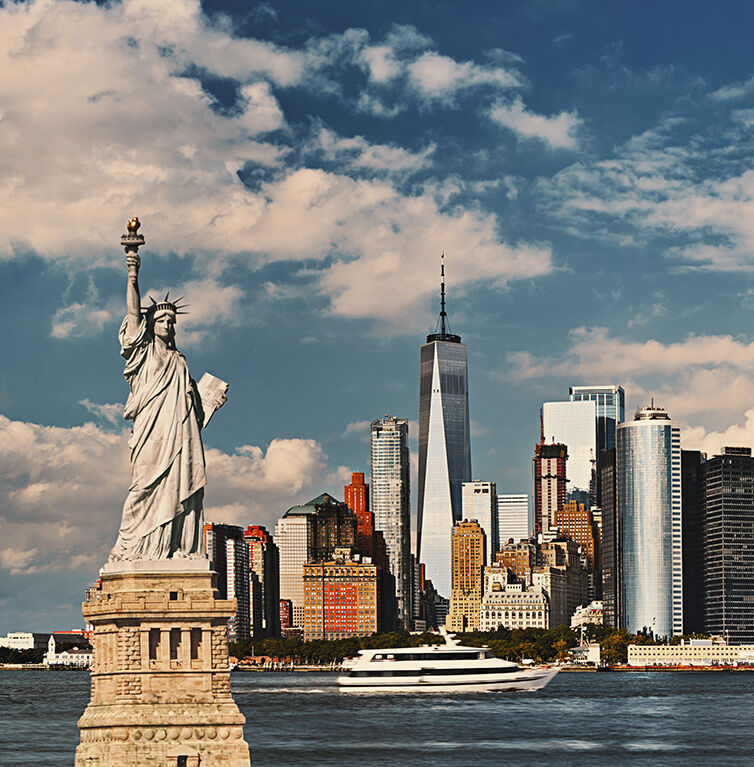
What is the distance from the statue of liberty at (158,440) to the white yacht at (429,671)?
4429 inches

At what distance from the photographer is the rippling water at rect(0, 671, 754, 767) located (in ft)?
240

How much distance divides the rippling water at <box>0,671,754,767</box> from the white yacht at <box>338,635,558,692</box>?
129 centimetres

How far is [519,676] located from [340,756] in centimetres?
8349

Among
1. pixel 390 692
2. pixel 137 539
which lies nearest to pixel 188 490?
pixel 137 539

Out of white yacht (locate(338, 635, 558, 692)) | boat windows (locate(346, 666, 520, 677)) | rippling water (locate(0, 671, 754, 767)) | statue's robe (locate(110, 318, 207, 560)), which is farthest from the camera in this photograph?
boat windows (locate(346, 666, 520, 677))

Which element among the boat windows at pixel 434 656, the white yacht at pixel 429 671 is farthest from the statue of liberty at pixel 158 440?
the boat windows at pixel 434 656

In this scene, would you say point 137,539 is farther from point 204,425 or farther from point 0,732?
point 0,732

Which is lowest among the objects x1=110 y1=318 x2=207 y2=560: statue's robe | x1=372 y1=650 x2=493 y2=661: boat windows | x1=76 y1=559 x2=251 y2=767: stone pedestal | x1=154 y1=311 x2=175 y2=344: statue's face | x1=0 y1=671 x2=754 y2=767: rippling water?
x1=0 y1=671 x2=754 y2=767: rippling water

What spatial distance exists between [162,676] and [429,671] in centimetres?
11517

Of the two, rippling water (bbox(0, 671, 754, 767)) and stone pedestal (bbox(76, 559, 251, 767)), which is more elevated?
stone pedestal (bbox(76, 559, 251, 767))

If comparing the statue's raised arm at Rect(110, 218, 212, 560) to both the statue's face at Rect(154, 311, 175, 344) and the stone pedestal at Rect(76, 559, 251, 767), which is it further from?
→ the stone pedestal at Rect(76, 559, 251, 767)

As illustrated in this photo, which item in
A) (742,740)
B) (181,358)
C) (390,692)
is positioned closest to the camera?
(181,358)

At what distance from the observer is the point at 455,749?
259ft

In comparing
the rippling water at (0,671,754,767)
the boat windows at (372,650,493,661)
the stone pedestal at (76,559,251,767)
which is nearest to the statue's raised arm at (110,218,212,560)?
the stone pedestal at (76,559,251,767)
